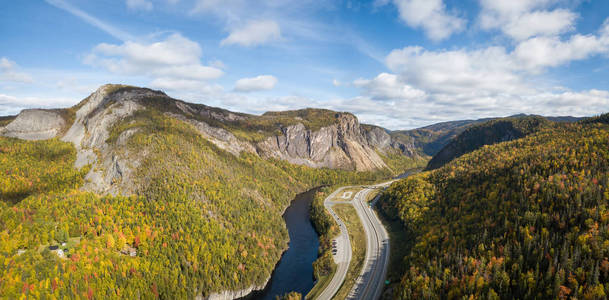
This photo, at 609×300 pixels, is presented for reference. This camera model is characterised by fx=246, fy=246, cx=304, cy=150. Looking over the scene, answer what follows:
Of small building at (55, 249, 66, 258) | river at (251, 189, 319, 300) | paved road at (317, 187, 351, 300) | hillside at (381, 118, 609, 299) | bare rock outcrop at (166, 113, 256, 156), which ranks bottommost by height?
river at (251, 189, 319, 300)

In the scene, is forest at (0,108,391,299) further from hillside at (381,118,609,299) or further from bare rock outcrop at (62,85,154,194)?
hillside at (381,118,609,299)

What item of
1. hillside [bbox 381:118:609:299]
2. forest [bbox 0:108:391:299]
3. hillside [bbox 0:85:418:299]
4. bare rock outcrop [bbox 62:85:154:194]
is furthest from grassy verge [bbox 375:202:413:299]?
bare rock outcrop [bbox 62:85:154:194]

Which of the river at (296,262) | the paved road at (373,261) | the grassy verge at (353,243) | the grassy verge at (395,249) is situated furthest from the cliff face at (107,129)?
the grassy verge at (395,249)

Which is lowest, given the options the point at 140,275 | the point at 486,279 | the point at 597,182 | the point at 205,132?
the point at 140,275

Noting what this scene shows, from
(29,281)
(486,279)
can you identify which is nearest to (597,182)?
(486,279)

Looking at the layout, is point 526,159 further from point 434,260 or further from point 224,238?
point 224,238

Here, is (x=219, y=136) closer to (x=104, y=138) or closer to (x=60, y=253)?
(x=104, y=138)
